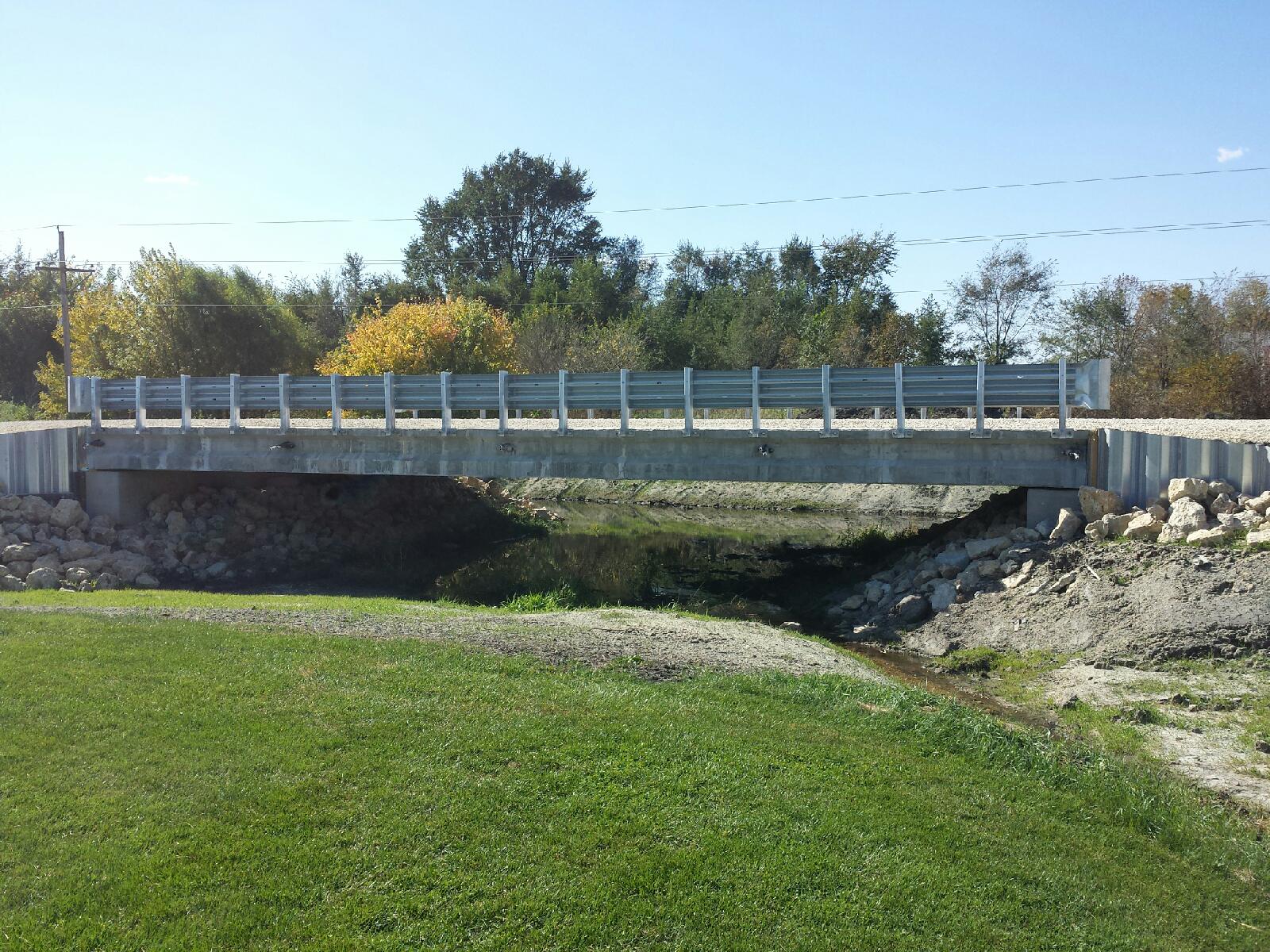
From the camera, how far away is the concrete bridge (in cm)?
1908

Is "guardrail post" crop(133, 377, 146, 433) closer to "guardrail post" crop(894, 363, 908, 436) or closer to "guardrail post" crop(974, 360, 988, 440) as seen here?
"guardrail post" crop(894, 363, 908, 436)

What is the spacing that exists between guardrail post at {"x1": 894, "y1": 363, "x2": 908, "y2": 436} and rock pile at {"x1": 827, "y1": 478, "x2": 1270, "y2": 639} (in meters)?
2.68

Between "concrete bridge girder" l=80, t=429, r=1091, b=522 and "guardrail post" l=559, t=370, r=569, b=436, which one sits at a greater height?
"guardrail post" l=559, t=370, r=569, b=436

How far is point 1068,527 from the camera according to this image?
18.2m

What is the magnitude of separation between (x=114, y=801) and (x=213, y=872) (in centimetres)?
118

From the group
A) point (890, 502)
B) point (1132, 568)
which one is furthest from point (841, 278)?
point (1132, 568)

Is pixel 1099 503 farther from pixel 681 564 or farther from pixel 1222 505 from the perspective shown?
pixel 681 564

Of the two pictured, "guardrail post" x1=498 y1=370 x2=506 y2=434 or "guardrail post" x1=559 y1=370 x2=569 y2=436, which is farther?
"guardrail post" x1=498 y1=370 x2=506 y2=434

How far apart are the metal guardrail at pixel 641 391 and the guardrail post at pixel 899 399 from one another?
0.03m

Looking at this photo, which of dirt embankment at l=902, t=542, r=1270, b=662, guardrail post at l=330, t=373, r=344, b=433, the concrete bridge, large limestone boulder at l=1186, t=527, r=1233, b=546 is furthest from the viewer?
guardrail post at l=330, t=373, r=344, b=433

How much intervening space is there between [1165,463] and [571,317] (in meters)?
43.0

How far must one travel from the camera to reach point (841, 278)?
208ft

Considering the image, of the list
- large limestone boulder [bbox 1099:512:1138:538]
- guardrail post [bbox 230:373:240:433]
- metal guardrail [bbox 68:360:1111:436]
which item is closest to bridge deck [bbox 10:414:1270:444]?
metal guardrail [bbox 68:360:1111:436]

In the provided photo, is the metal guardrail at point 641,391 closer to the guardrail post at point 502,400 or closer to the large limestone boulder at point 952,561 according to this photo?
the guardrail post at point 502,400
